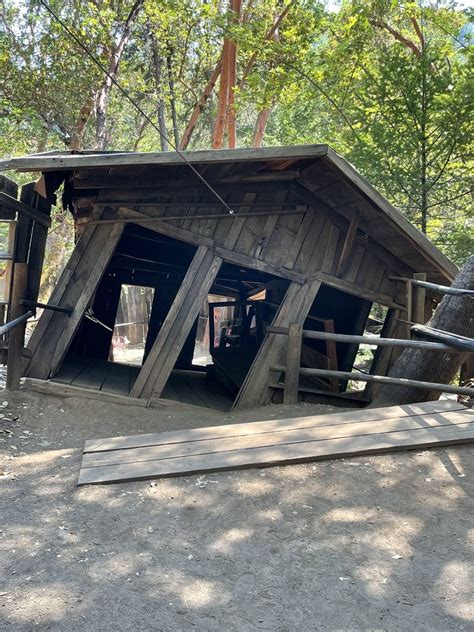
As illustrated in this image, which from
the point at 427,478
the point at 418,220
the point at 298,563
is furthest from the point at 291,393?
the point at 418,220

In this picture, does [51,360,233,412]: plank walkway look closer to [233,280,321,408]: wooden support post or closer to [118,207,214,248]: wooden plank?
[233,280,321,408]: wooden support post

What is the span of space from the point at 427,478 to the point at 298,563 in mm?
1211

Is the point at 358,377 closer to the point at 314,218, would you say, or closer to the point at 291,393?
the point at 291,393

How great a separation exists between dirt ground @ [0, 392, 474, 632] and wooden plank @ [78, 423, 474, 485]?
0.22ft

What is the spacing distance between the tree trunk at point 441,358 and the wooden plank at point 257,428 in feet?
5.32

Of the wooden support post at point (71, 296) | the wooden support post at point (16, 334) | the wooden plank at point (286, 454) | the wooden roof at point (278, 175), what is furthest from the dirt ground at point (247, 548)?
the wooden roof at point (278, 175)

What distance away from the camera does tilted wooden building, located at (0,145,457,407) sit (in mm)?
5504

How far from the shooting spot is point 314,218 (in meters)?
6.85

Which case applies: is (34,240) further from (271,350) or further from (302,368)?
(302,368)

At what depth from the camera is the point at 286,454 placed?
324 centimetres

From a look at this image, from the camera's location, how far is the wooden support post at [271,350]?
6.43 m

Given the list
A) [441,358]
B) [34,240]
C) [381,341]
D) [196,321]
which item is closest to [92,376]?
[34,240]

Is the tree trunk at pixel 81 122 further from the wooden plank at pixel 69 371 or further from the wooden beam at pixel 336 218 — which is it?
the wooden beam at pixel 336 218

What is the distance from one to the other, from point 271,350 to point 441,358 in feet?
7.04
